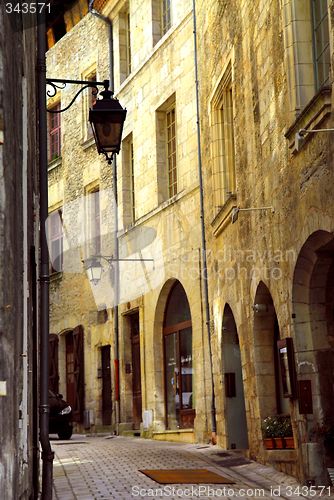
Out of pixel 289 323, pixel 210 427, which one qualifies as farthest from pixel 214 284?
pixel 289 323

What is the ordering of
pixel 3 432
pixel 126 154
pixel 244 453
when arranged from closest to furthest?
pixel 3 432, pixel 244 453, pixel 126 154

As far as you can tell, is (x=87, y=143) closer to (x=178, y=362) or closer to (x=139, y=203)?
(x=139, y=203)

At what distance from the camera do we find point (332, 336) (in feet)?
25.0

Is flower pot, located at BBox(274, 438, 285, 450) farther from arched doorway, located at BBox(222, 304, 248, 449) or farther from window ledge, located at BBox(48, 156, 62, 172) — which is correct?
window ledge, located at BBox(48, 156, 62, 172)

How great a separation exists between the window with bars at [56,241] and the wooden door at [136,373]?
164 inches

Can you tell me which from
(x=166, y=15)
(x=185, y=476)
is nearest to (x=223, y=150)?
(x=166, y=15)

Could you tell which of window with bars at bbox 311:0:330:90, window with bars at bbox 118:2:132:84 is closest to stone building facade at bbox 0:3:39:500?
window with bars at bbox 311:0:330:90

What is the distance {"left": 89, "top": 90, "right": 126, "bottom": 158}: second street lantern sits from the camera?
707cm

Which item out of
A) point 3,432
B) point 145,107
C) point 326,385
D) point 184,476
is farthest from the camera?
point 145,107

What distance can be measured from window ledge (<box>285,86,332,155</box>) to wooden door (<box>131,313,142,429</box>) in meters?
8.99

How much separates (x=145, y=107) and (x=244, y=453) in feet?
26.1

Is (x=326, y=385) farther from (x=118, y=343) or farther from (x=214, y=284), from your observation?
(x=118, y=343)

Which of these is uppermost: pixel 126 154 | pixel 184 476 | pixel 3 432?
pixel 126 154

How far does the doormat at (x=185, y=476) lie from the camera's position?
25.7 feet
